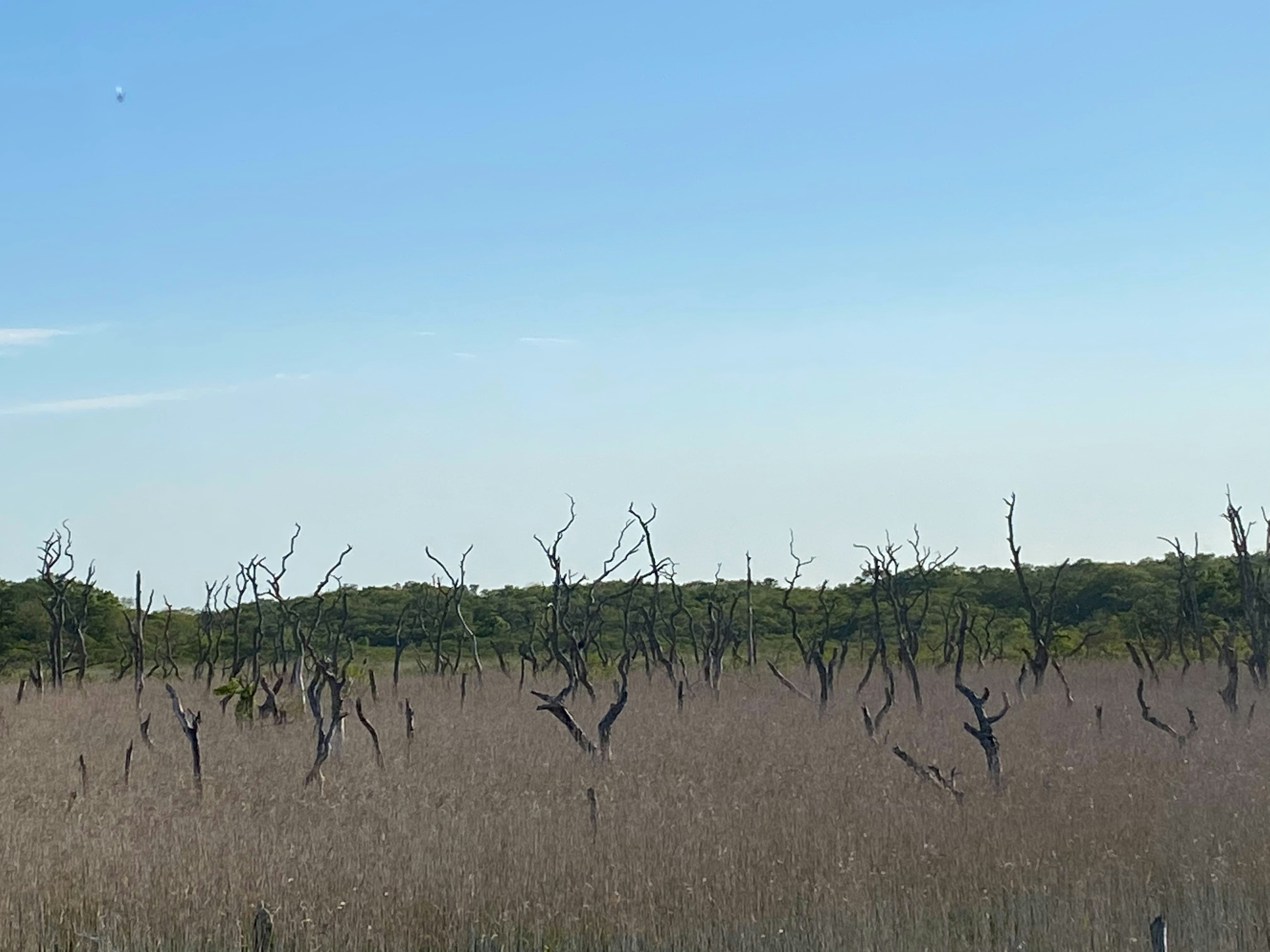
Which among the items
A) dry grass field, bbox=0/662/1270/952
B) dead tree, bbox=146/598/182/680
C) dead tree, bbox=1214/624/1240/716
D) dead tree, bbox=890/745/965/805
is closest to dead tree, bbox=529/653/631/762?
dry grass field, bbox=0/662/1270/952

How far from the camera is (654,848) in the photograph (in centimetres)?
852

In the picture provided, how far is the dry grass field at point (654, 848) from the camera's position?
23.5ft

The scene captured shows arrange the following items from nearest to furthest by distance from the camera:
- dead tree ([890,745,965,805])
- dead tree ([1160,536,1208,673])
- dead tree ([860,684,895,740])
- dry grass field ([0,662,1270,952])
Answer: dry grass field ([0,662,1270,952]) → dead tree ([890,745,965,805]) → dead tree ([860,684,895,740]) → dead tree ([1160,536,1208,673])

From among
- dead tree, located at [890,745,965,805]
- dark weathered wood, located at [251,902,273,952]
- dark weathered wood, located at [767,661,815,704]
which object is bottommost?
dark weathered wood, located at [251,902,273,952]

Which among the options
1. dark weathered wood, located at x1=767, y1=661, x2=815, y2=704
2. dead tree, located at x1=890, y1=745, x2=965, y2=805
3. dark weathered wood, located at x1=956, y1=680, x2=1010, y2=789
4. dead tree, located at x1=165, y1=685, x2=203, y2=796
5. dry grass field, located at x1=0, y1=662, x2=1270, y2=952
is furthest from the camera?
dark weathered wood, located at x1=767, y1=661, x2=815, y2=704

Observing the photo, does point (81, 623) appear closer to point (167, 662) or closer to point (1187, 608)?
point (167, 662)

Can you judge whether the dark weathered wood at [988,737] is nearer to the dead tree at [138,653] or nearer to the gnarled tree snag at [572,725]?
the gnarled tree snag at [572,725]

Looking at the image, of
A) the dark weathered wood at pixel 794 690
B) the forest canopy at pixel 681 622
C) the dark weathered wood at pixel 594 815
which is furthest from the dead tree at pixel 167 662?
the dark weathered wood at pixel 594 815

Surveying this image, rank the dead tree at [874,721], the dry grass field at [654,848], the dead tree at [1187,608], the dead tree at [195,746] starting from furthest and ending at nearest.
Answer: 1. the dead tree at [1187,608]
2. the dead tree at [874,721]
3. the dead tree at [195,746]
4. the dry grass field at [654,848]

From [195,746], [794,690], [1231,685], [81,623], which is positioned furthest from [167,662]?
[1231,685]

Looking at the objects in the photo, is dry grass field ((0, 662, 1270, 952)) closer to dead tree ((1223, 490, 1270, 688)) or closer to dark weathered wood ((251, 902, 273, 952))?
dark weathered wood ((251, 902, 273, 952))

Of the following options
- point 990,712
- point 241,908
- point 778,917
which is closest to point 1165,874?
point 778,917

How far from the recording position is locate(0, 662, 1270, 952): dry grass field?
7176 mm

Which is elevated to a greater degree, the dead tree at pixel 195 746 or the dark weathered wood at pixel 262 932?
the dead tree at pixel 195 746
